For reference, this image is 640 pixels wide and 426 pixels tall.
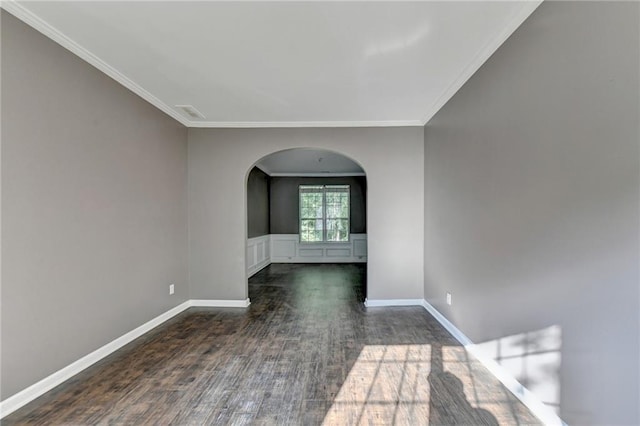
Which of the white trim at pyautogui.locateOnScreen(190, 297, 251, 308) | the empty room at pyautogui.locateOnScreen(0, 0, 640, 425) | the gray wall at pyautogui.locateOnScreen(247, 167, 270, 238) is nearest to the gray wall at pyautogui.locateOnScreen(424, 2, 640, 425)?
the empty room at pyautogui.locateOnScreen(0, 0, 640, 425)

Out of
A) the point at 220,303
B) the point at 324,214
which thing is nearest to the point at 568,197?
the point at 220,303

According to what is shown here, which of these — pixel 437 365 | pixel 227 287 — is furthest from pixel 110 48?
pixel 437 365

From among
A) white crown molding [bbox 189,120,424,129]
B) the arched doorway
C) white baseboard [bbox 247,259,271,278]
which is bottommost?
white baseboard [bbox 247,259,271,278]

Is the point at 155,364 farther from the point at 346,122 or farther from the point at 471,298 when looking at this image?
the point at 346,122

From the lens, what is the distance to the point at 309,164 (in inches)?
300

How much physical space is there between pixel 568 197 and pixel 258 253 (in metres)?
6.80

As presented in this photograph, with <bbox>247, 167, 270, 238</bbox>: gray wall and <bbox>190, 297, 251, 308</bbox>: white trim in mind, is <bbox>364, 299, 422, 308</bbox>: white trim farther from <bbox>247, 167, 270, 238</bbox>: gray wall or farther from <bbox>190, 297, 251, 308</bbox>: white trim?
<bbox>247, 167, 270, 238</bbox>: gray wall

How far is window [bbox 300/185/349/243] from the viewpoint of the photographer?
8.81m

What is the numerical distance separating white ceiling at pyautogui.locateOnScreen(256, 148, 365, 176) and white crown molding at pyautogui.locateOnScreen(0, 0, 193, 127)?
113 inches

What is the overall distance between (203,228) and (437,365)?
347cm

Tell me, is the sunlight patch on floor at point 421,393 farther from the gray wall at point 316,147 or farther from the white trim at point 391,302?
the gray wall at point 316,147

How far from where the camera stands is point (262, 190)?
8359 mm

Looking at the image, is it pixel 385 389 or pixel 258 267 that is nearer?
pixel 385 389

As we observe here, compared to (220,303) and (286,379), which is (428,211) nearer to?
(286,379)
